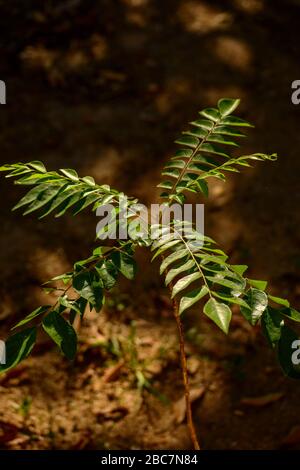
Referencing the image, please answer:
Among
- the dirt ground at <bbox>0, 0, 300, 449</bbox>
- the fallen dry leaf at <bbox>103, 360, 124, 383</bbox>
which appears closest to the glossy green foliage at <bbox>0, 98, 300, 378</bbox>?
the dirt ground at <bbox>0, 0, 300, 449</bbox>

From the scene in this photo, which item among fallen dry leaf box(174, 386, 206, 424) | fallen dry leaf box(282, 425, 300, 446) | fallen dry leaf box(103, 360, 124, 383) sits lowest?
fallen dry leaf box(282, 425, 300, 446)

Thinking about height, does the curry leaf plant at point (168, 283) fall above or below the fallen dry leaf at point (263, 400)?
above

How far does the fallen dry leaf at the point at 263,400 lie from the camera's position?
3041 millimetres

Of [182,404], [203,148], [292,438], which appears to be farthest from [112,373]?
[203,148]

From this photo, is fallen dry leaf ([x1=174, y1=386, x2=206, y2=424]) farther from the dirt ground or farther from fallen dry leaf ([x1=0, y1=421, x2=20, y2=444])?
fallen dry leaf ([x1=0, y1=421, x2=20, y2=444])

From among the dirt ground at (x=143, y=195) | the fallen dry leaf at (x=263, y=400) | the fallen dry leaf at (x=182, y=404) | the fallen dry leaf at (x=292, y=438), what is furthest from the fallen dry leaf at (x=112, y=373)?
the fallen dry leaf at (x=292, y=438)

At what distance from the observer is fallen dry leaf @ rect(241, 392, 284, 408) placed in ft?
9.98

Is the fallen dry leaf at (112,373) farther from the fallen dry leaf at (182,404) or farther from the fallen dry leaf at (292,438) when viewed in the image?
the fallen dry leaf at (292,438)

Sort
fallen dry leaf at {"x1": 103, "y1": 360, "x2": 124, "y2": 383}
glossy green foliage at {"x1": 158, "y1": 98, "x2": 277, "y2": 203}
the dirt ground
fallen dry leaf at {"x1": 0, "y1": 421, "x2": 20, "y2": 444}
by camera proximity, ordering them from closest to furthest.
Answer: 1. glossy green foliage at {"x1": 158, "y1": 98, "x2": 277, "y2": 203}
2. fallen dry leaf at {"x1": 0, "y1": 421, "x2": 20, "y2": 444}
3. the dirt ground
4. fallen dry leaf at {"x1": 103, "y1": 360, "x2": 124, "y2": 383}

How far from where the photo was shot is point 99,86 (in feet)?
16.2

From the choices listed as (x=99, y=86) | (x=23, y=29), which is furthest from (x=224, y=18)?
(x=23, y=29)

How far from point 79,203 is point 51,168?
2464 mm

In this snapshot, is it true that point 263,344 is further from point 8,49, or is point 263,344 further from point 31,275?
point 8,49

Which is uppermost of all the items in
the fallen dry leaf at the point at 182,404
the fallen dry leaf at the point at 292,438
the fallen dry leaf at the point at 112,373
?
the fallen dry leaf at the point at 112,373
